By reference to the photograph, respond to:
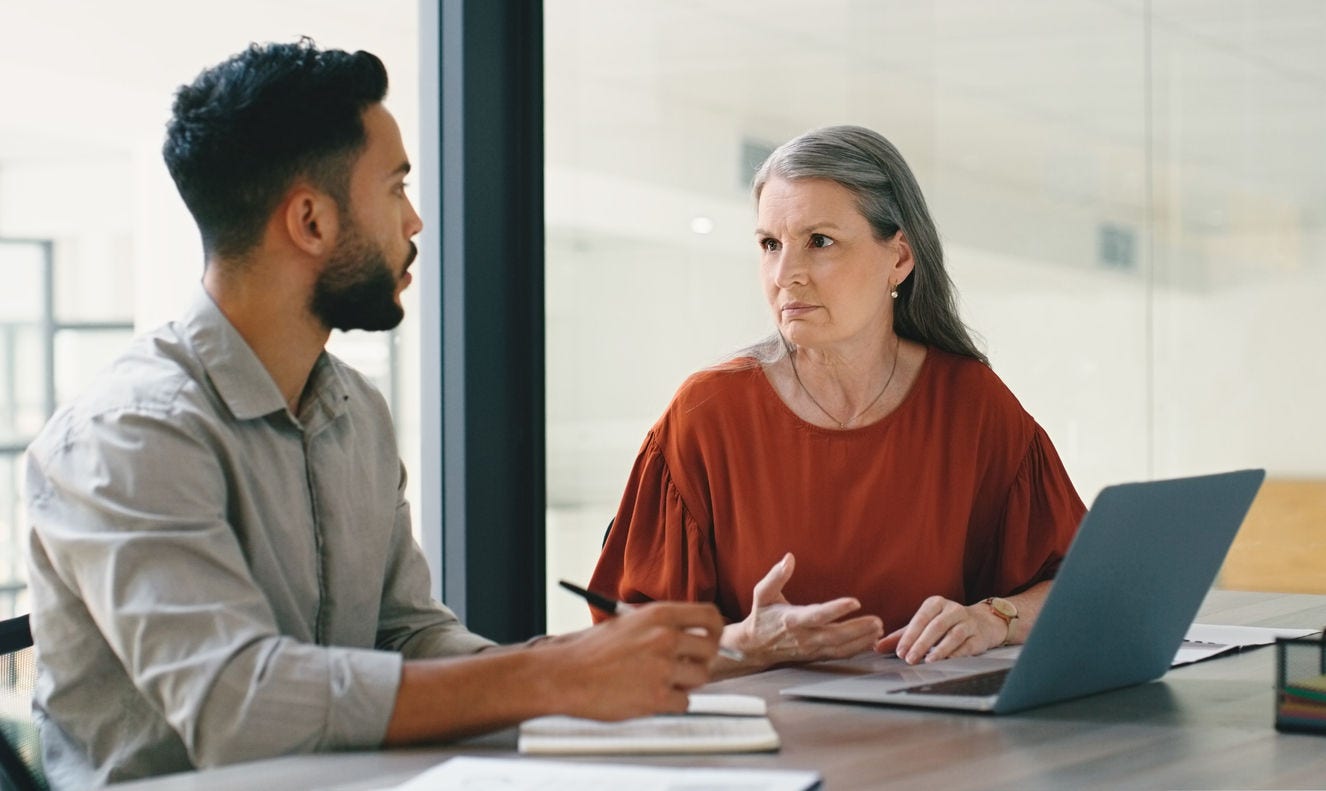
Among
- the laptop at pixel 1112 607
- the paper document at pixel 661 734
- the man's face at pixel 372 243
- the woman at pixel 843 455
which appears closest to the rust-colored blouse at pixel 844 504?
the woman at pixel 843 455

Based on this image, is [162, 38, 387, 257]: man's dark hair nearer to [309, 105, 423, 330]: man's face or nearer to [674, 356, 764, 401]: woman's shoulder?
[309, 105, 423, 330]: man's face

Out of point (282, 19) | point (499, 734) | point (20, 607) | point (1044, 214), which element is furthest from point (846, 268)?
point (20, 607)

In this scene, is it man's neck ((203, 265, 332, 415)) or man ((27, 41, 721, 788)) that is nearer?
man ((27, 41, 721, 788))

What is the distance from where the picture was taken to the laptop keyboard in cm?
164

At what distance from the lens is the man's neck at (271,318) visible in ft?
5.65

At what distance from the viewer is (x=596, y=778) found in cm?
124

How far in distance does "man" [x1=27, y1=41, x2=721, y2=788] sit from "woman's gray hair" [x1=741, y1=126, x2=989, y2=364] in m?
0.73

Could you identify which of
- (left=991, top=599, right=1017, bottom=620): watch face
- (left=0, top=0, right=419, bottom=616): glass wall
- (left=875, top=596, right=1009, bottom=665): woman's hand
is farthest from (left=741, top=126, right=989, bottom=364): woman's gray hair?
(left=0, top=0, right=419, bottom=616): glass wall

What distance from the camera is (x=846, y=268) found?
234cm

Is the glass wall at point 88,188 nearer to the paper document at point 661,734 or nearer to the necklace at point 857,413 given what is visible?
the necklace at point 857,413

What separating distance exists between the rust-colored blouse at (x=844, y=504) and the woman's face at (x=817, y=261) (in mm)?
136

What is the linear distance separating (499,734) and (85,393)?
1.82ft

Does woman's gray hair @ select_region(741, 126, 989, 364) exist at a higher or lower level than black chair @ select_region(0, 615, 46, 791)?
higher

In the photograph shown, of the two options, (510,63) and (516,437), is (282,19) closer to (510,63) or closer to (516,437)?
(510,63)
